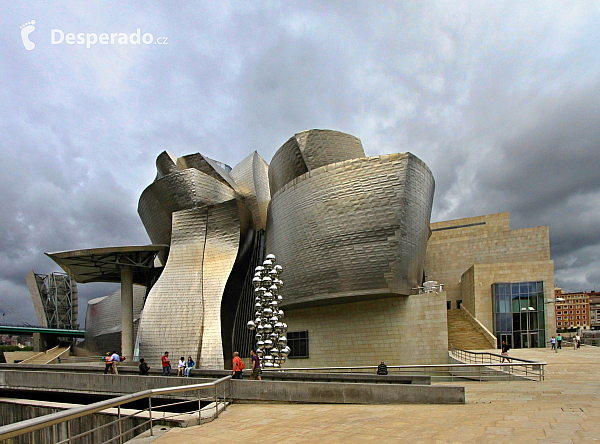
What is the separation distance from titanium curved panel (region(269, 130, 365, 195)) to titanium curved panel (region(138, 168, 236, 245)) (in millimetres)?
5297

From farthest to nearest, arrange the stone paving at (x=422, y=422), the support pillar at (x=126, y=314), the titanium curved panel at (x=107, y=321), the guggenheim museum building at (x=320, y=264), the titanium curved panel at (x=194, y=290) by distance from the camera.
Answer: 1. the titanium curved panel at (x=107, y=321)
2. the support pillar at (x=126, y=314)
3. the titanium curved panel at (x=194, y=290)
4. the guggenheim museum building at (x=320, y=264)
5. the stone paving at (x=422, y=422)

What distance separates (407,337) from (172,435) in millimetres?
17316

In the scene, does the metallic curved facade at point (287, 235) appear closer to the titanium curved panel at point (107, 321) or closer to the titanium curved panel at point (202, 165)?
the titanium curved panel at point (202, 165)

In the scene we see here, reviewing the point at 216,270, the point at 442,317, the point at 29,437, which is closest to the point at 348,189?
the point at 442,317

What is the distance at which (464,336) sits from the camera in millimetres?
25062

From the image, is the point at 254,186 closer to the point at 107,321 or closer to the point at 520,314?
the point at 520,314

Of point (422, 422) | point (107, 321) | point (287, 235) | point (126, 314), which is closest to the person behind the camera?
point (422, 422)

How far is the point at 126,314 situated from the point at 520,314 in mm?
26411

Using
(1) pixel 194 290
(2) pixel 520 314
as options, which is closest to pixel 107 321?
(1) pixel 194 290

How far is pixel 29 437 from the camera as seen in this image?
9.41 metres

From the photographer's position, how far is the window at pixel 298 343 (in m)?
25.7

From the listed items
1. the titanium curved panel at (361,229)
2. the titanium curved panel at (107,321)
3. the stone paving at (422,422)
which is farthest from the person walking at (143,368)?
the titanium curved panel at (107,321)

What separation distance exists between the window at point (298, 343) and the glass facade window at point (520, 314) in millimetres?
11987

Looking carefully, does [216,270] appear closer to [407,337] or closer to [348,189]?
[348,189]
